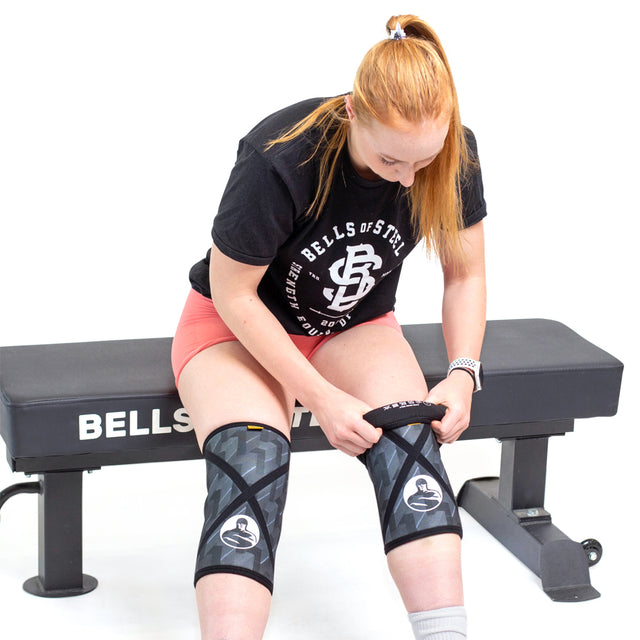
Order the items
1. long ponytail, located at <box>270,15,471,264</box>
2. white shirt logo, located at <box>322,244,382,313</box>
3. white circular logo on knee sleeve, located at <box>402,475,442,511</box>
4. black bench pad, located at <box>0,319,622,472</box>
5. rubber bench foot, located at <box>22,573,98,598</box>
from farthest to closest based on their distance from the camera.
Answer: rubber bench foot, located at <box>22,573,98,598</box> → black bench pad, located at <box>0,319,622,472</box> → white shirt logo, located at <box>322,244,382,313</box> → white circular logo on knee sleeve, located at <box>402,475,442,511</box> → long ponytail, located at <box>270,15,471,264</box>

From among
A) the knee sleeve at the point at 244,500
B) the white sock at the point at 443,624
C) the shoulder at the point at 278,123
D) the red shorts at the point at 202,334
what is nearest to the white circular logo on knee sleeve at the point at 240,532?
the knee sleeve at the point at 244,500

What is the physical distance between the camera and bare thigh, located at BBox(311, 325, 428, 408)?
2291mm

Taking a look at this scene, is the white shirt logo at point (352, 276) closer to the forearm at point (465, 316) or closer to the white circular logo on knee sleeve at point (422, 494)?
the forearm at point (465, 316)

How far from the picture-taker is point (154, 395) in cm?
245

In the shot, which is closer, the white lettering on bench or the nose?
the nose

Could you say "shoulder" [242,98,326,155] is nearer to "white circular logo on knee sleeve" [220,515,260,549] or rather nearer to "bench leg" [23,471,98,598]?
"white circular logo on knee sleeve" [220,515,260,549]

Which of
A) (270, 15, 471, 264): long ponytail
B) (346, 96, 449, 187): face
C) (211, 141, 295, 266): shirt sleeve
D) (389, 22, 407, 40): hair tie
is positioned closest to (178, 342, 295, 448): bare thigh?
(211, 141, 295, 266): shirt sleeve

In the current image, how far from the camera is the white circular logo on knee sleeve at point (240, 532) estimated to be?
6.70ft

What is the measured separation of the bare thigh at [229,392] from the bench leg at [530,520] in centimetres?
69

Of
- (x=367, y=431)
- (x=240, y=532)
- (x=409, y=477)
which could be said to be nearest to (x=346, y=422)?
(x=367, y=431)

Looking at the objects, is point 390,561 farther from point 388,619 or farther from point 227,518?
point 388,619

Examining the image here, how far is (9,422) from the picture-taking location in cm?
239

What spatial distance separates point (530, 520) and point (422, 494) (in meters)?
0.77

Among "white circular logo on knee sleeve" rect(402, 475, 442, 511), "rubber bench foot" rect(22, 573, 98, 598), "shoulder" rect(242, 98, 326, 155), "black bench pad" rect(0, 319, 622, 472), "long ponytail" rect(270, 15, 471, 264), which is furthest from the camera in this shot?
"rubber bench foot" rect(22, 573, 98, 598)
